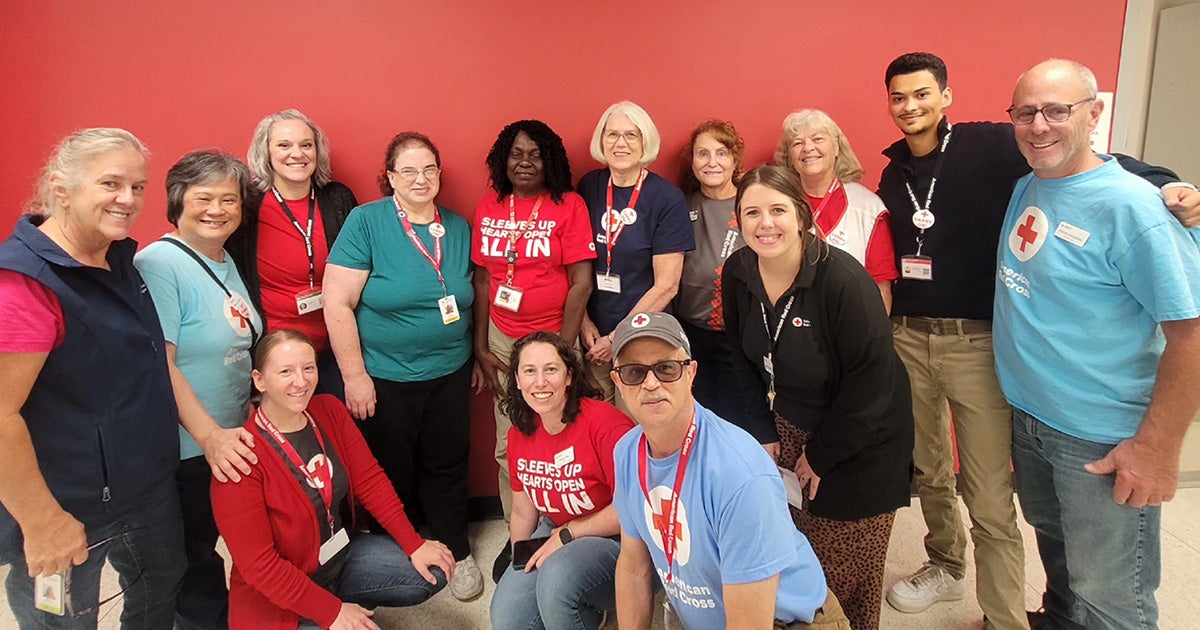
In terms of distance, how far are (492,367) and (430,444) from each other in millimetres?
415

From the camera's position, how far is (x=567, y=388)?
1.98 meters

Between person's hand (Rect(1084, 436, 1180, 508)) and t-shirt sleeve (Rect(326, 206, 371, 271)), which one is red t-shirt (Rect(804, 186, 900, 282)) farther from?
t-shirt sleeve (Rect(326, 206, 371, 271))

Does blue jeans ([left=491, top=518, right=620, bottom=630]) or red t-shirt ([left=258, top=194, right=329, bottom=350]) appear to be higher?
red t-shirt ([left=258, top=194, right=329, bottom=350])

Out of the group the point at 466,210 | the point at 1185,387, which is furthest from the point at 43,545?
the point at 1185,387

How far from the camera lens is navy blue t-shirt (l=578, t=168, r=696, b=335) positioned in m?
2.46

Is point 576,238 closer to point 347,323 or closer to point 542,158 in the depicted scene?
point 542,158

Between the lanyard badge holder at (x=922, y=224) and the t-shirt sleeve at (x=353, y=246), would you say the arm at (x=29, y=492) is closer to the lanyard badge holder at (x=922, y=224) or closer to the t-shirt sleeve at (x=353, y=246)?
the t-shirt sleeve at (x=353, y=246)

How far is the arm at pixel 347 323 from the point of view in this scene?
2.33 meters

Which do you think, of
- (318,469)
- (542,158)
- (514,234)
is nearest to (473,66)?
(542,158)

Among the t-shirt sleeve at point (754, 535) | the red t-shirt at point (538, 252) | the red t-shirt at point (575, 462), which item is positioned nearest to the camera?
the t-shirt sleeve at point (754, 535)

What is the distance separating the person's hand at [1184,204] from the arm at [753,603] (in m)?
1.30

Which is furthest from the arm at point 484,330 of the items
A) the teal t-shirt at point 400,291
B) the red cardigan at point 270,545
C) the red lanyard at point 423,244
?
the red cardigan at point 270,545

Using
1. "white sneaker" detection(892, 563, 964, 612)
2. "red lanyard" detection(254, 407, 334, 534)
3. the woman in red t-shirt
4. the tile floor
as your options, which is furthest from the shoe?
"white sneaker" detection(892, 563, 964, 612)

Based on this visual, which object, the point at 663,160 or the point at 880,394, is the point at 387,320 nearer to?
the point at 663,160
